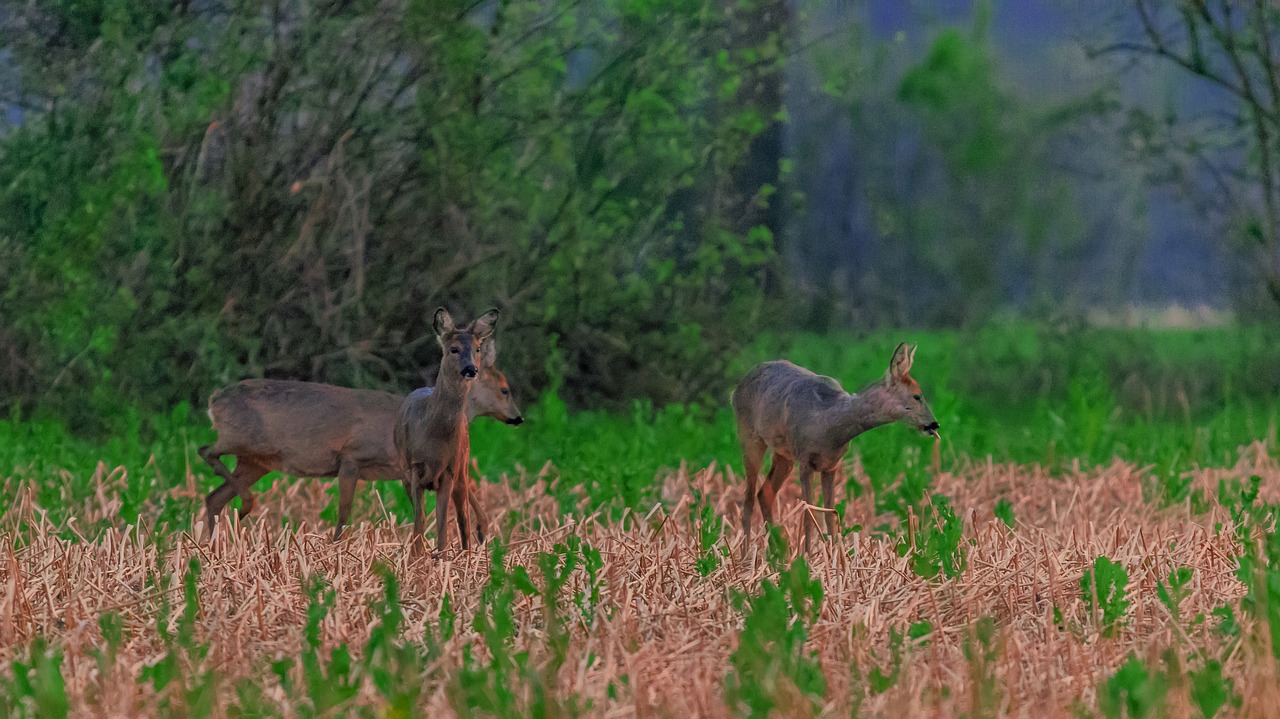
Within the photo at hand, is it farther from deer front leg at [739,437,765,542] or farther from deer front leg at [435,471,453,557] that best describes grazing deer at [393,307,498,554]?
deer front leg at [739,437,765,542]

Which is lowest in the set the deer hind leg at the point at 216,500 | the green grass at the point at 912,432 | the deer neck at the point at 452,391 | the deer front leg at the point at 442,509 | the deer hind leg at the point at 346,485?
the green grass at the point at 912,432

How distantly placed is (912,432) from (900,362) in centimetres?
413

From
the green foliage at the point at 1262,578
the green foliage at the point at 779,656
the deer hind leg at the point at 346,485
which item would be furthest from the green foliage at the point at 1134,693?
the deer hind leg at the point at 346,485

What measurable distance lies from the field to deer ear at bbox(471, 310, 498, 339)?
734mm

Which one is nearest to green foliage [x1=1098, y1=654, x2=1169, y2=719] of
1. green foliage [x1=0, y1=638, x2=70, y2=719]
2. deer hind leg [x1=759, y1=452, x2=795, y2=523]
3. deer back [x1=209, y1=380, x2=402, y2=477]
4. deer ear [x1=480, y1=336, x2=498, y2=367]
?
green foliage [x1=0, y1=638, x2=70, y2=719]

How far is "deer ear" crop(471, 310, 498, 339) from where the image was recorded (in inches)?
231

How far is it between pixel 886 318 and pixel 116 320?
27.7ft

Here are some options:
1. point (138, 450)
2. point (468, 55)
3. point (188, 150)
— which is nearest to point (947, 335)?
point (468, 55)

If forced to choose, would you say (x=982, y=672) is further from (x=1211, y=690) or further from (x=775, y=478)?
(x=775, y=478)

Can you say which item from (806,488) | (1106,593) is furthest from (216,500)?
(1106,593)

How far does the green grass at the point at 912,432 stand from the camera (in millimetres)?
7680

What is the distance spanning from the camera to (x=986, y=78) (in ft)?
50.0

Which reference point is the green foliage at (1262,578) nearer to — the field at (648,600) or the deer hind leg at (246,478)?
the field at (648,600)

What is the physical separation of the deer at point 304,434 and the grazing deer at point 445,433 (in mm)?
282
